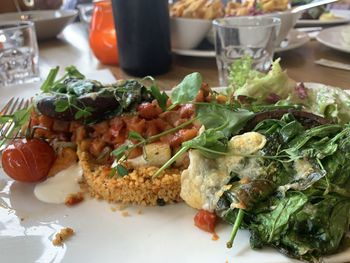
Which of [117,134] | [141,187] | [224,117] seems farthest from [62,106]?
[224,117]

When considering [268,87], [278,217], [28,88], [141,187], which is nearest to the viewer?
[278,217]

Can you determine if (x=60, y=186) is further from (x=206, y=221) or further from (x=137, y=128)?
(x=206, y=221)

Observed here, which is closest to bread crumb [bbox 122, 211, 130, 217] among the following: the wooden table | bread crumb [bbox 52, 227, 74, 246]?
bread crumb [bbox 52, 227, 74, 246]

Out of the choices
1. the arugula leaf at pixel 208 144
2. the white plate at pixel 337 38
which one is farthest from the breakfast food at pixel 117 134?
the white plate at pixel 337 38

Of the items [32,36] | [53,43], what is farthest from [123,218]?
[53,43]

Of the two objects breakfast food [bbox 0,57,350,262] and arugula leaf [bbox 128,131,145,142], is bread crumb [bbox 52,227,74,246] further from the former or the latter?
arugula leaf [bbox 128,131,145,142]

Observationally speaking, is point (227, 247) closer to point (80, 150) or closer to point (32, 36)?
point (80, 150)

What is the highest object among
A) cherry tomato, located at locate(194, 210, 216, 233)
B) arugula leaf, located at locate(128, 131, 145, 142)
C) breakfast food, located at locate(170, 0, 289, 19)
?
breakfast food, located at locate(170, 0, 289, 19)

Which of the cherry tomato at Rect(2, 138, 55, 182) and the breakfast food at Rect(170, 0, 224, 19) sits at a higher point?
the breakfast food at Rect(170, 0, 224, 19)
